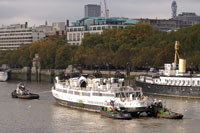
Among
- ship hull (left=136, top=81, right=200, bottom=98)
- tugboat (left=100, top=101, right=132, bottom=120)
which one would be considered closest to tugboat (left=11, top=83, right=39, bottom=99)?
ship hull (left=136, top=81, right=200, bottom=98)

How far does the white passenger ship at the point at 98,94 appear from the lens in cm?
7319

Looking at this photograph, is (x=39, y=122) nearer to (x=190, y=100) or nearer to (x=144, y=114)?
(x=144, y=114)

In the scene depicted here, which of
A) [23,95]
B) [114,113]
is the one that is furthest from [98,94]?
[23,95]

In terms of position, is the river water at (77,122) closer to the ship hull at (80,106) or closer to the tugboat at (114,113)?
the tugboat at (114,113)

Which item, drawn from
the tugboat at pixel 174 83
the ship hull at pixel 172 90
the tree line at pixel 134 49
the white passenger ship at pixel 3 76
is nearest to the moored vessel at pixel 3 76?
the white passenger ship at pixel 3 76

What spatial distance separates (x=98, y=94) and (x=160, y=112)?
9.86 m

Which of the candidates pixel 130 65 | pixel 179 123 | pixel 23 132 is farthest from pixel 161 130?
pixel 130 65

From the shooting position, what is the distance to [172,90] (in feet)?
346

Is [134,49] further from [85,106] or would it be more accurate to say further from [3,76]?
[85,106]

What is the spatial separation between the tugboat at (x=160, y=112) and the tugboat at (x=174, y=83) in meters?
26.8

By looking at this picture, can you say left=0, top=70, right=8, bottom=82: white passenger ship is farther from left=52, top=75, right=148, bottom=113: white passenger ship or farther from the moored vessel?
left=52, top=75, right=148, bottom=113: white passenger ship

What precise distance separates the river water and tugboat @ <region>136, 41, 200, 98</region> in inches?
481

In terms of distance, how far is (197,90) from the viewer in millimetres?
100438

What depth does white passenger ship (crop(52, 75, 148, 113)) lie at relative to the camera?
7319 cm
